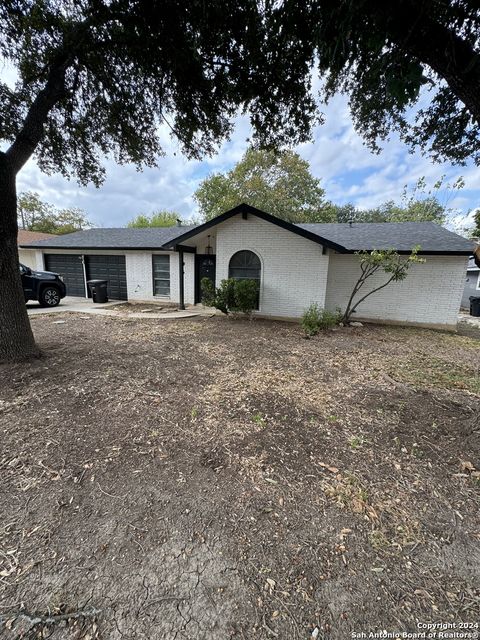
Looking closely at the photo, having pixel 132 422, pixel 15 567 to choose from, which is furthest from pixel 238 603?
pixel 132 422

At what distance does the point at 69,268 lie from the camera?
1340cm

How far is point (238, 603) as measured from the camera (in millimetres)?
1462

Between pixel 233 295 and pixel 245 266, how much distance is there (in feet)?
4.23

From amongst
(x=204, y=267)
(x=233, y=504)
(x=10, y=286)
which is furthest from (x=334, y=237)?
(x=233, y=504)

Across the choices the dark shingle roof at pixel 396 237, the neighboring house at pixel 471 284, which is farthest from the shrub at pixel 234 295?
the neighboring house at pixel 471 284

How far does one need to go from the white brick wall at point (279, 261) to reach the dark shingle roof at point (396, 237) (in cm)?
179

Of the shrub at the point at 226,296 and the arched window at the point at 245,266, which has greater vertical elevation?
the arched window at the point at 245,266

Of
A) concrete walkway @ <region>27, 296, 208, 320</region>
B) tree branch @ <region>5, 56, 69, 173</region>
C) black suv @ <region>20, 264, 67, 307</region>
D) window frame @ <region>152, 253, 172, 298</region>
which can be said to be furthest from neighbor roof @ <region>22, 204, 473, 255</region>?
tree branch @ <region>5, 56, 69, 173</region>

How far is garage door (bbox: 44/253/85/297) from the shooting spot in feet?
43.5

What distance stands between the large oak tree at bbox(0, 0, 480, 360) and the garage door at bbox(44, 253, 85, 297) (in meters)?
7.76

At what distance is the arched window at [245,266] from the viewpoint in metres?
9.20

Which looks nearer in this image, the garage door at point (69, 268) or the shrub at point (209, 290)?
the shrub at point (209, 290)

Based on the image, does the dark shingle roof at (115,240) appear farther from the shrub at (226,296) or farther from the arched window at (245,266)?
the shrub at (226,296)

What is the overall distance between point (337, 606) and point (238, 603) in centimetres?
56
